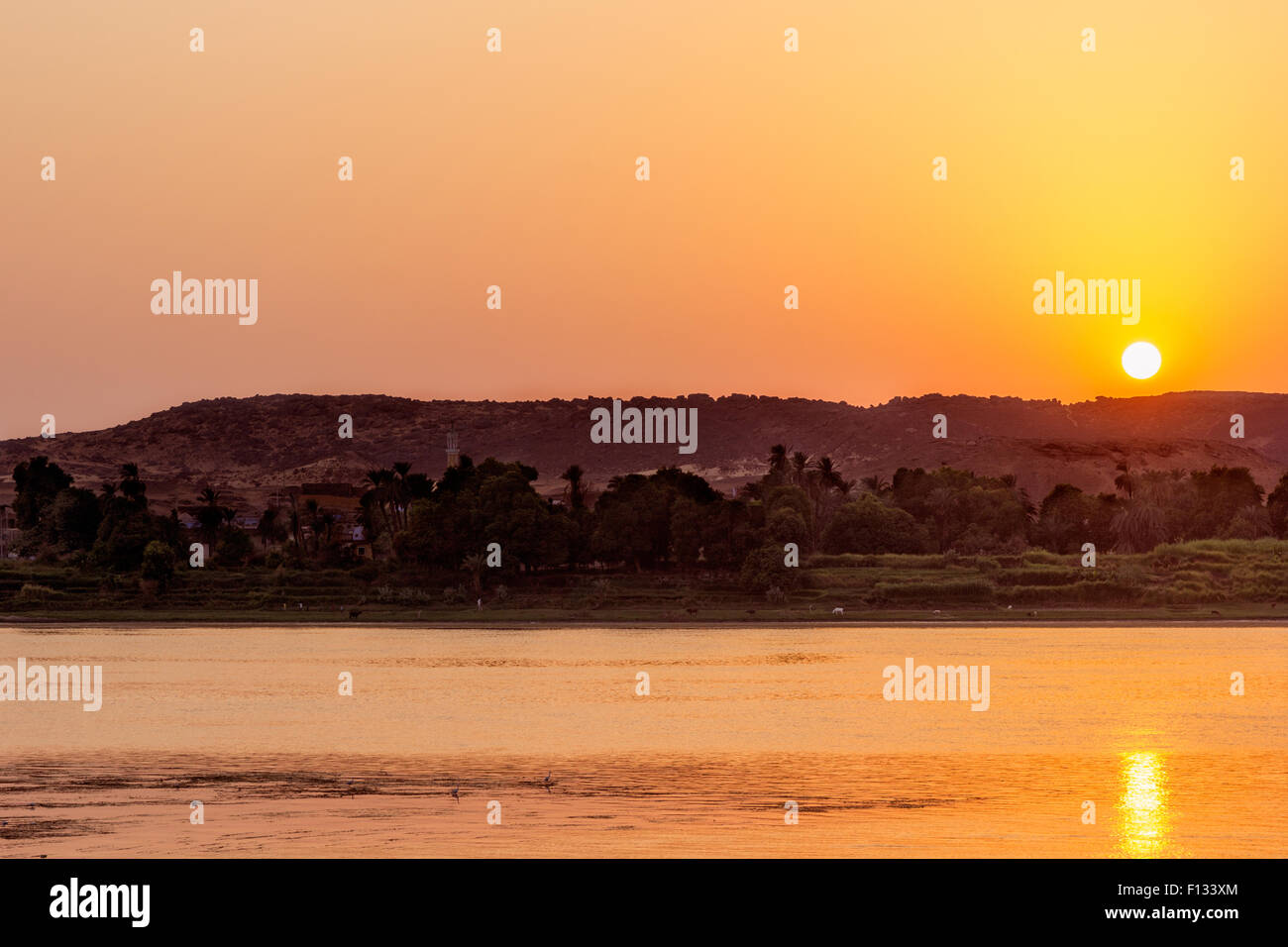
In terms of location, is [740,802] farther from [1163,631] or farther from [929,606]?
[1163,631]

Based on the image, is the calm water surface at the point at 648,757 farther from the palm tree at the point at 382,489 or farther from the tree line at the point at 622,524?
the palm tree at the point at 382,489

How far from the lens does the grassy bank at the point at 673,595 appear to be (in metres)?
139

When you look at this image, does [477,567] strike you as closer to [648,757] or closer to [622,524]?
[622,524]

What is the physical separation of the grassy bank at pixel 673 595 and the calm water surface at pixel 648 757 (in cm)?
2266

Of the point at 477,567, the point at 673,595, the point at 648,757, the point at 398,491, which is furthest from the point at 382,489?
the point at 648,757

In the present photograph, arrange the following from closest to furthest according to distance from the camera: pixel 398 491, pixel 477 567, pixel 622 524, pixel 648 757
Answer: pixel 648 757, pixel 477 567, pixel 622 524, pixel 398 491

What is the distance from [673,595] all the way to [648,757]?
85416 millimetres

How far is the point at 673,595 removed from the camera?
462 feet

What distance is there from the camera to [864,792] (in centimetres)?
4641

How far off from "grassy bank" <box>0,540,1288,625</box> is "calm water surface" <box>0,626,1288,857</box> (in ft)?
74.4

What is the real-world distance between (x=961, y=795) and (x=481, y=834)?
16013 mm

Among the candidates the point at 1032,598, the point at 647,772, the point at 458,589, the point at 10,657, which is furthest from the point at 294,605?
the point at 647,772

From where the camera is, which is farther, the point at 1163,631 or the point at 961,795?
the point at 1163,631

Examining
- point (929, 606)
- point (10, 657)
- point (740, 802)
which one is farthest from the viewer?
point (929, 606)
